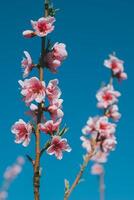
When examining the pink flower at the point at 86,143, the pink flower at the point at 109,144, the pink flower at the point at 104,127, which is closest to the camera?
the pink flower at the point at 86,143

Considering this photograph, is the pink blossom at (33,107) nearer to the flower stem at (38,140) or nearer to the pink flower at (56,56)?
the flower stem at (38,140)

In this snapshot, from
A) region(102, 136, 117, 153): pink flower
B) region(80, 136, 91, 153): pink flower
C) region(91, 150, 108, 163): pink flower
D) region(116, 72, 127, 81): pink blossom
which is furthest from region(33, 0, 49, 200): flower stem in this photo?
region(116, 72, 127, 81): pink blossom

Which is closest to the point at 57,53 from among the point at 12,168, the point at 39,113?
the point at 39,113

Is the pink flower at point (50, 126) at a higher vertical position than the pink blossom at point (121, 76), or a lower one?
lower

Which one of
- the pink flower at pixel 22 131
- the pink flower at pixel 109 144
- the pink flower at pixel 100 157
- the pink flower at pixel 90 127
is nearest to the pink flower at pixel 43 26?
the pink flower at pixel 22 131

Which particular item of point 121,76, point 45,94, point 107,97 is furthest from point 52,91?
point 107,97

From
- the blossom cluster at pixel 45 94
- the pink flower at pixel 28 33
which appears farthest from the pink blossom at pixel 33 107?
the pink flower at pixel 28 33

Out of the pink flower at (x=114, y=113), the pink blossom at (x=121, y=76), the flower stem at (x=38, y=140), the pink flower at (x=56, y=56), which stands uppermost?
the pink blossom at (x=121, y=76)

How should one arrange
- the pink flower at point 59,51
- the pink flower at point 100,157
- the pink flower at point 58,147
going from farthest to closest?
the pink flower at point 100,157
the pink flower at point 59,51
the pink flower at point 58,147

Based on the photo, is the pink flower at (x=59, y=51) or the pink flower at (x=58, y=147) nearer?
the pink flower at (x=58, y=147)
